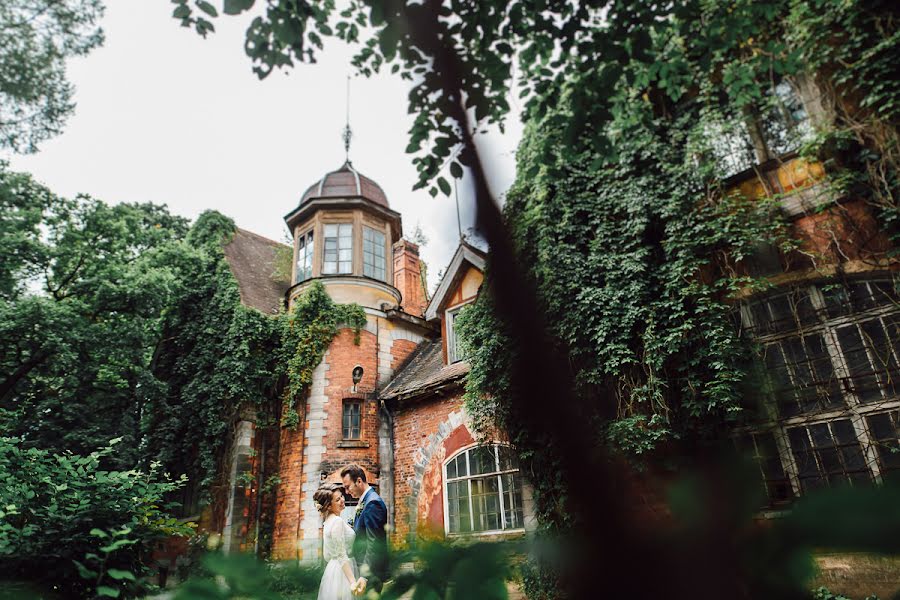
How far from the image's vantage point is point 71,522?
421cm

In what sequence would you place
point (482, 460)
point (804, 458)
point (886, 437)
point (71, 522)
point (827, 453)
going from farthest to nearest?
point (482, 460) < point (804, 458) < point (827, 453) < point (886, 437) < point (71, 522)

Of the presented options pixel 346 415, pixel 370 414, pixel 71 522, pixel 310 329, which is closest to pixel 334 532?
pixel 71 522

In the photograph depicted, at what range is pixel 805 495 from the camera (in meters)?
0.62

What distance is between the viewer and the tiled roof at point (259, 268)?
1560 cm

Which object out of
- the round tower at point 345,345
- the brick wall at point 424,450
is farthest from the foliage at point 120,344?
the brick wall at point 424,450

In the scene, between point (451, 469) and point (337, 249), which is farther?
point (337, 249)

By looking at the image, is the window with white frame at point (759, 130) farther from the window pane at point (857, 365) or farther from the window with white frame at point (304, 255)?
the window with white frame at point (304, 255)

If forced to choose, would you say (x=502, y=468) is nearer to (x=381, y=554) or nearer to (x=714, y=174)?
(x=714, y=174)

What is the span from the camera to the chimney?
59.1ft

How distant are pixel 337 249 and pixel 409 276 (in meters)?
3.82

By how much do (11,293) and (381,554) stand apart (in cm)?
1625

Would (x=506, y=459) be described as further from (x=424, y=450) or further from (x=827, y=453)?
(x=827, y=453)

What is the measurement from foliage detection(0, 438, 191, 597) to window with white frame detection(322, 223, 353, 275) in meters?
9.94

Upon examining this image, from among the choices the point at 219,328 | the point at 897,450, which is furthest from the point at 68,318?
the point at 897,450
